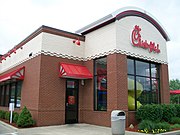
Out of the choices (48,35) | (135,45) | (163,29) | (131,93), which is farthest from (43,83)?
(163,29)

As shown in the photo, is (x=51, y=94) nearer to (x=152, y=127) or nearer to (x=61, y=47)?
(x=61, y=47)

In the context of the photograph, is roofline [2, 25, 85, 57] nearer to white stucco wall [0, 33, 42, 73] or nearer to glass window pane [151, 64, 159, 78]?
white stucco wall [0, 33, 42, 73]

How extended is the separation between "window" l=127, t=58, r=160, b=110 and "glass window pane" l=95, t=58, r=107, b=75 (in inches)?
63.6

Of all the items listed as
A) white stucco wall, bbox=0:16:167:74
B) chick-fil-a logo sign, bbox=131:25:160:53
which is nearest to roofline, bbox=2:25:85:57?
white stucco wall, bbox=0:16:167:74

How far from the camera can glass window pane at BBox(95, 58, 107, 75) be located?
45.4 ft

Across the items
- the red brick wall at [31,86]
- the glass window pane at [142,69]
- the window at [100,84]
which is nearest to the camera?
the red brick wall at [31,86]

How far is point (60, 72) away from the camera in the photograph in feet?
45.9

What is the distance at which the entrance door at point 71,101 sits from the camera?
46.5 ft

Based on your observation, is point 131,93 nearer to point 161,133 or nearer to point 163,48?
point 161,133

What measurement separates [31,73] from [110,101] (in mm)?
5961

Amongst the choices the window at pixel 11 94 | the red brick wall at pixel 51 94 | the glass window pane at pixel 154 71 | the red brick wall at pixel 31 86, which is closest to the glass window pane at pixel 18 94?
the window at pixel 11 94

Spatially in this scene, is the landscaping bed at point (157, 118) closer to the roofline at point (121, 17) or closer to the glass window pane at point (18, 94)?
the roofline at point (121, 17)

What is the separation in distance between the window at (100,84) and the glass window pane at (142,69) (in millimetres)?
2412

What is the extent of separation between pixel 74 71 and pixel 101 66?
1889mm
